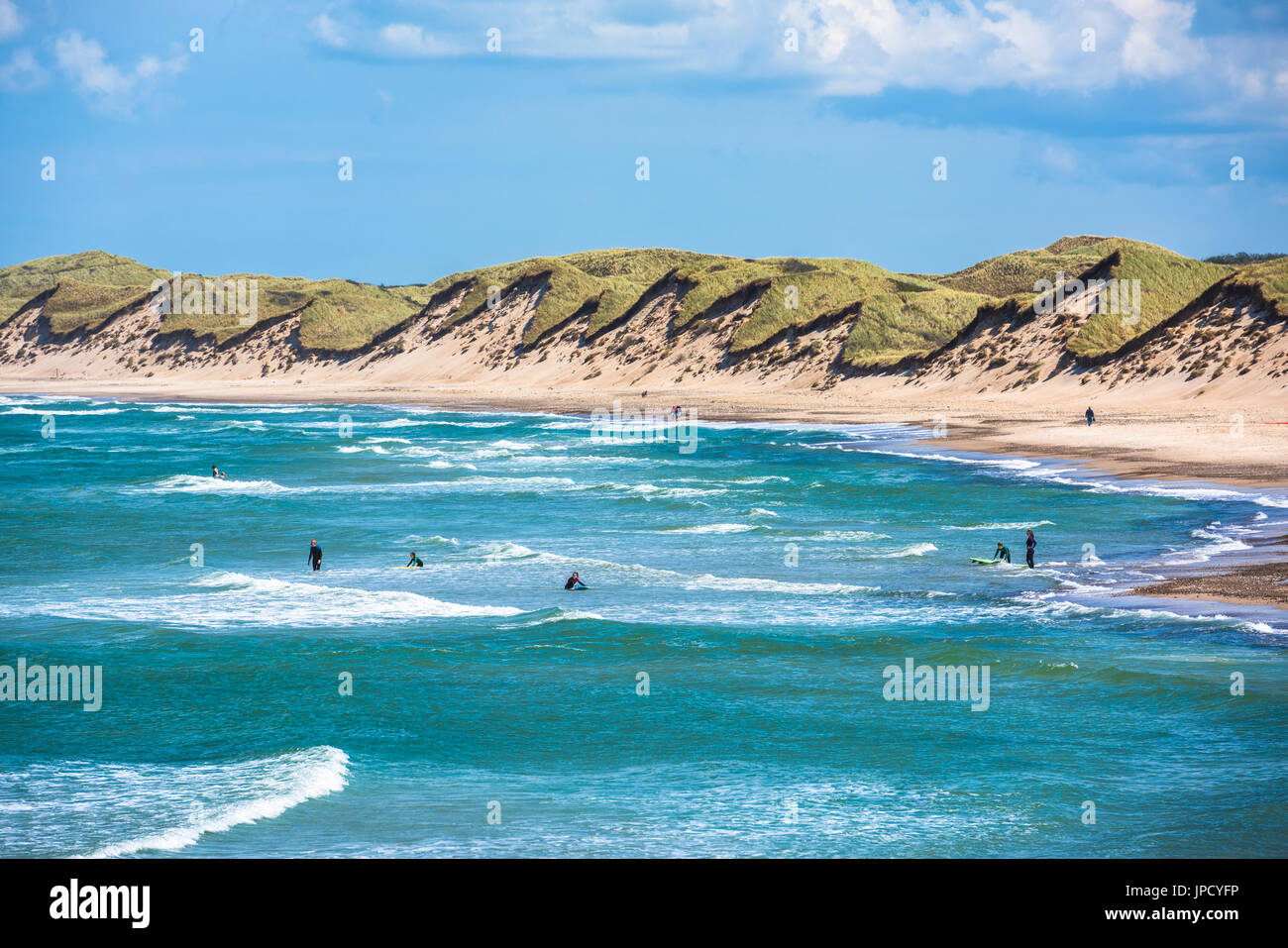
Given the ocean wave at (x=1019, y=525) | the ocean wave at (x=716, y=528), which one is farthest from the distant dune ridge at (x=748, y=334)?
the ocean wave at (x=716, y=528)

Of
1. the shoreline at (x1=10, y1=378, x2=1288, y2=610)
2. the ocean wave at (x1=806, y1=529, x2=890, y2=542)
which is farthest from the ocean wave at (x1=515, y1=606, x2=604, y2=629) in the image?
the ocean wave at (x1=806, y1=529, x2=890, y2=542)

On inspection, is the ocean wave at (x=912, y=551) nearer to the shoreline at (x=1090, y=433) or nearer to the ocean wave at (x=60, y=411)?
the shoreline at (x=1090, y=433)

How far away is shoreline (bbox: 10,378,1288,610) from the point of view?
28.5m

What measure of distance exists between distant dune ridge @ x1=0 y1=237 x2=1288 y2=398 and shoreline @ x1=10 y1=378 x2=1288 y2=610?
5576 mm

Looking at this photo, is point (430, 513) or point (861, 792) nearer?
point (861, 792)

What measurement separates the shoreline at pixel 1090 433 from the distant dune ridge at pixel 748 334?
5.58m

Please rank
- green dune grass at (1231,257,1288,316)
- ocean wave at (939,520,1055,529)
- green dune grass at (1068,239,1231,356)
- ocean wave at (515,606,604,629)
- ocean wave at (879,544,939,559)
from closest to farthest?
ocean wave at (515,606,604,629) → ocean wave at (879,544,939,559) → ocean wave at (939,520,1055,529) → green dune grass at (1231,257,1288,316) → green dune grass at (1068,239,1231,356)

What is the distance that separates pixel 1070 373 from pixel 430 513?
53.1 m

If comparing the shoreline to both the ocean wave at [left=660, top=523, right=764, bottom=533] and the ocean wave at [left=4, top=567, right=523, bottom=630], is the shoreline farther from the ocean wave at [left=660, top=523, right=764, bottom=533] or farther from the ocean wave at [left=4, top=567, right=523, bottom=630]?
the ocean wave at [left=4, top=567, right=523, bottom=630]

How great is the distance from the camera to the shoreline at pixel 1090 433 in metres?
28.5

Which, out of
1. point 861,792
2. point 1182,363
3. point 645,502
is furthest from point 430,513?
point 1182,363

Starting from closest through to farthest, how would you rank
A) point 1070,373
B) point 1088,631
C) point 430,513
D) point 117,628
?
point 1088,631
point 117,628
point 430,513
point 1070,373
